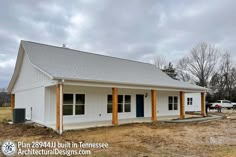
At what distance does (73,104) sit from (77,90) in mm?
901

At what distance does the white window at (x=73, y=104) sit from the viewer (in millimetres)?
13961

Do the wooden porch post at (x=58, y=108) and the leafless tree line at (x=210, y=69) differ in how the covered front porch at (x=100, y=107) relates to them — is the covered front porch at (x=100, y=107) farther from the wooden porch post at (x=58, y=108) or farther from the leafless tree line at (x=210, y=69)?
the leafless tree line at (x=210, y=69)

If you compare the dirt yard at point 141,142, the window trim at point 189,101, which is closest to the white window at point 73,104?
the dirt yard at point 141,142

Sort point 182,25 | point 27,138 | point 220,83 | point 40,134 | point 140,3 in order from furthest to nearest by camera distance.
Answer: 1. point 220,83
2. point 182,25
3. point 140,3
4. point 40,134
5. point 27,138

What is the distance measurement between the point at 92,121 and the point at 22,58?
7.10m

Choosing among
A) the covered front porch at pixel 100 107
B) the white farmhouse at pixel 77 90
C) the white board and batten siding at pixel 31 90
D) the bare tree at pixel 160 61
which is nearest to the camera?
the covered front porch at pixel 100 107

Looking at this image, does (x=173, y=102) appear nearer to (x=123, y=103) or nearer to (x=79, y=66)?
(x=123, y=103)

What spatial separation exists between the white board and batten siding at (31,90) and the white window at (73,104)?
1299mm

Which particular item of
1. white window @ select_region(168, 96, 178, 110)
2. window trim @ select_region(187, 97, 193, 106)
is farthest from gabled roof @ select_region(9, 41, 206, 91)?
window trim @ select_region(187, 97, 193, 106)

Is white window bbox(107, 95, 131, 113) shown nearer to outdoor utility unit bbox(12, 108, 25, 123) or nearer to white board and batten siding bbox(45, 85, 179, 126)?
white board and batten siding bbox(45, 85, 179, 126)

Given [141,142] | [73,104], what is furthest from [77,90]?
[141,142]

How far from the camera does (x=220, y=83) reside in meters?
49.2

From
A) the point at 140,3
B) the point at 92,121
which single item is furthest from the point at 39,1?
the point at 92,121

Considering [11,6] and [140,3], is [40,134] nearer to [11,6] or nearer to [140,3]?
[11,6]
